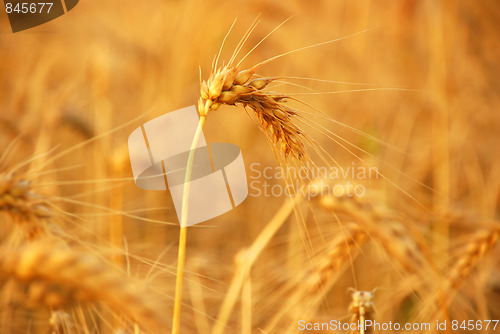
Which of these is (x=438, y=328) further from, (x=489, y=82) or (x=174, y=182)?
(x=489, y=82)

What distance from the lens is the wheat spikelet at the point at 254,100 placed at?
2.03ft

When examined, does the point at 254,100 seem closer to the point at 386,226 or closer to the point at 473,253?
the point at 386,226

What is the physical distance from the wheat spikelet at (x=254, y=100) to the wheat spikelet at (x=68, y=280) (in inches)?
9.7

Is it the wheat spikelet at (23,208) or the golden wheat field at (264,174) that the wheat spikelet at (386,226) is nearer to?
the golden wheat field at (264,174)

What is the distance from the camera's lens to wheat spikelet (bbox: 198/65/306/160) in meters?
0.62

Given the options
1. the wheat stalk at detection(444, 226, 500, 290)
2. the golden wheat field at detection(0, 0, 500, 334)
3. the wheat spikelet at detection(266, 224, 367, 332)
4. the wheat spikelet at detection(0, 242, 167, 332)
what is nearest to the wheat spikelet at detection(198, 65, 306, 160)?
the golden wheat field at detection(0, 0, 500, 334)

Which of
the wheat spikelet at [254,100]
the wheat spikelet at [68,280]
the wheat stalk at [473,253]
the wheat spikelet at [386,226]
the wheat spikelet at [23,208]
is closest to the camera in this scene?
the wheat spikelet at [68,280]

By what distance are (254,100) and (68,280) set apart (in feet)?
1.10

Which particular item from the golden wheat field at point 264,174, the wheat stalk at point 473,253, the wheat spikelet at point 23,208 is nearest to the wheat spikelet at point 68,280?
the golden wheat field at point 264,174

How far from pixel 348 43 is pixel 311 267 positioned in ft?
4.60

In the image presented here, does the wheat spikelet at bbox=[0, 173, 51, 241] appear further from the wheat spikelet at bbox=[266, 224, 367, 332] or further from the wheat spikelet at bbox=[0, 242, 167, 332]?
the wheat spikelet at bbox=[266, 224, 367, 332]

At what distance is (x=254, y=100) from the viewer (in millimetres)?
649

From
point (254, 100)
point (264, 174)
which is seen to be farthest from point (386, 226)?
point (264, 174)

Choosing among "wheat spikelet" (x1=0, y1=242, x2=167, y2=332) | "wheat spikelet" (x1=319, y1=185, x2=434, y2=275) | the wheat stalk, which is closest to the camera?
"wheat spikelet" (x1=0, y1=242, x2=167, y2=332)
